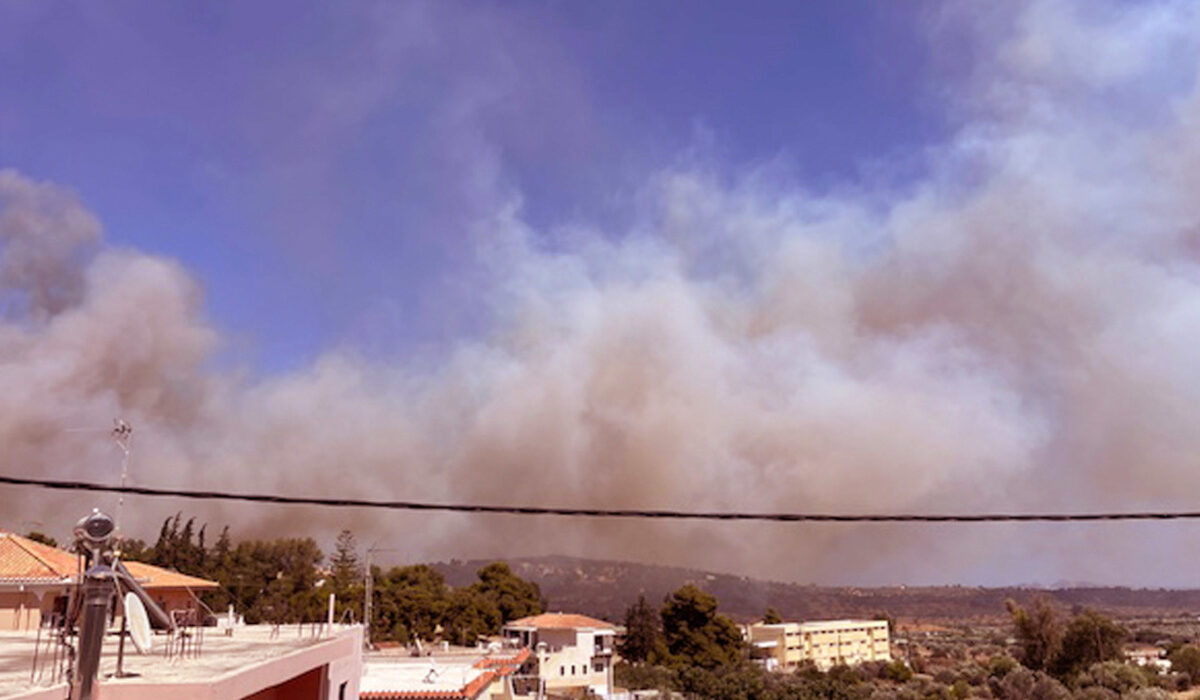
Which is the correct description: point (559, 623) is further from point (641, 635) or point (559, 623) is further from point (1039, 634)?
point (1039, 634)

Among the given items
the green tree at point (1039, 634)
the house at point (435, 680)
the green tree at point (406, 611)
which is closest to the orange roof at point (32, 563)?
the house at point (435, 680)

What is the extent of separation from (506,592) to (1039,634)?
40.4 meters

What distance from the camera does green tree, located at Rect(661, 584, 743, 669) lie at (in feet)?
217

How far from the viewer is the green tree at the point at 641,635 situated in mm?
74125

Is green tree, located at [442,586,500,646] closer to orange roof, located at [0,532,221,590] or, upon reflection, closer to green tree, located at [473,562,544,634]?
green tree, located at [473,562,544,634]

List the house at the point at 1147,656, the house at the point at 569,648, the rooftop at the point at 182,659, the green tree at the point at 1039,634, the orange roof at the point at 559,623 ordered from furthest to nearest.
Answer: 1. the green tree at the point at 1039,634
2. the house at the point at 1147,656
3. the orange roof at the point at 559,623
4. the house at the point at 569,648
5. the rooftop at the point at 182,659

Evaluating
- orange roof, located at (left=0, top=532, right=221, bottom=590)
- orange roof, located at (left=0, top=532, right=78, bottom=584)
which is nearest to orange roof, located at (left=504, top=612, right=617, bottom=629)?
orange roof, located at (left=0, top=532, right=221, bottom=590)

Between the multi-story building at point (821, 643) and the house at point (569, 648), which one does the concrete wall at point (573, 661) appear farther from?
the multi-story building at point (821, 643)

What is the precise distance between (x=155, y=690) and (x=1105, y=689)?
55.8 m

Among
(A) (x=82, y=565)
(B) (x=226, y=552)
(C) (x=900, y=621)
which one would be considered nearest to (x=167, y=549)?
(B) (x=226, y=552)

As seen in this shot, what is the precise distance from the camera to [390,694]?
20.8 meters

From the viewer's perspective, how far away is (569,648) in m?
59.0

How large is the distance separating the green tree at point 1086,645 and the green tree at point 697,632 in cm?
2277

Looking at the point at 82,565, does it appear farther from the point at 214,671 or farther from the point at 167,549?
the point at 167,549
